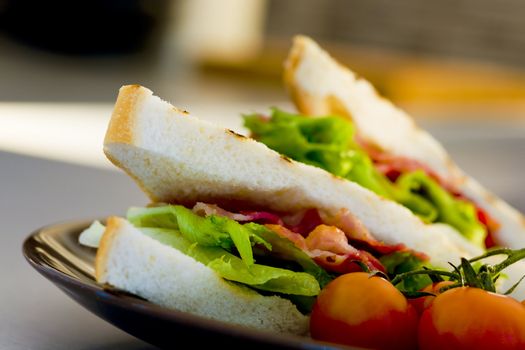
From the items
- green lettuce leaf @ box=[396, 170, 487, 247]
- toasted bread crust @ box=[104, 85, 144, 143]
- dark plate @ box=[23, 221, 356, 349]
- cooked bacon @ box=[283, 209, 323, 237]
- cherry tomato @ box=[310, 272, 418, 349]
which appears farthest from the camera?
green lettuce leaf @ box=[396, 170, 487, 247]

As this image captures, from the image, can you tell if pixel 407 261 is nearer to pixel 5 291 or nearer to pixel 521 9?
pixel 5 291

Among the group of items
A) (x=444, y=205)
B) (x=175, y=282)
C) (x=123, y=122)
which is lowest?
(x=444, y=205)

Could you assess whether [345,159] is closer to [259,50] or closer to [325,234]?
[325,234]

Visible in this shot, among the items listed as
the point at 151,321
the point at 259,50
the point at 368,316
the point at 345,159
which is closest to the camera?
the point at 151,321

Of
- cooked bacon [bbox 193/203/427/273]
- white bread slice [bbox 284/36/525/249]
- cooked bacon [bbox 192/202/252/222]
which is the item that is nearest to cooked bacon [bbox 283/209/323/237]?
cooked bacon [bbox 193/203/427/273]

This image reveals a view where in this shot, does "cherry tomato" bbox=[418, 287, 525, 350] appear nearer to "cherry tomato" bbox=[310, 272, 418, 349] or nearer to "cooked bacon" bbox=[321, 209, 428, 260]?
"cherry tomato" bbox=[310, 272, 418, 349]

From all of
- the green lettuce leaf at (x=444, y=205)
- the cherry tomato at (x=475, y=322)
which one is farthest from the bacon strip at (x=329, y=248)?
the green lettuce leaf at (x=444, y=205)

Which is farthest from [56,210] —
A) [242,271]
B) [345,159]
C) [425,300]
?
[425,300]
